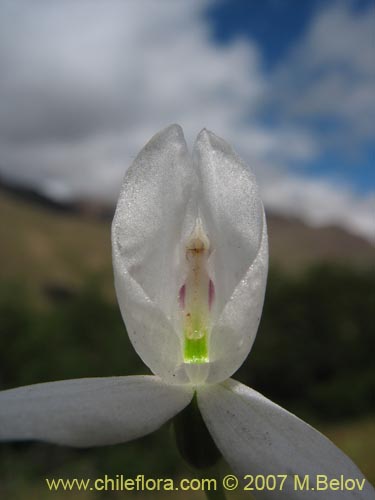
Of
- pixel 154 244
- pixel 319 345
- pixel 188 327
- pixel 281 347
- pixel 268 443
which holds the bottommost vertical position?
pixel 268 443

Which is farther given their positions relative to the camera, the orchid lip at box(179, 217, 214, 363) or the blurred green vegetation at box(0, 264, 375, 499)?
the blurred green vegetation at box(0, 264, 375, 499)

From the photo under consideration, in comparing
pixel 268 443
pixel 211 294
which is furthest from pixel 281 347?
pixel 268 443

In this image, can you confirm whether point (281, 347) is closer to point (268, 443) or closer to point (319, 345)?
point (319, 345)

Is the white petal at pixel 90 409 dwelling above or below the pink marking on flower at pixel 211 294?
below

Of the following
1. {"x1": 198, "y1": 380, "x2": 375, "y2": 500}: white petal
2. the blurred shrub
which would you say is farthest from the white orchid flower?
the blurred shrub

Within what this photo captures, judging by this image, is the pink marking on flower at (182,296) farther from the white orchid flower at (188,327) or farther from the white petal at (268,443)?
the white petal at (268,443)

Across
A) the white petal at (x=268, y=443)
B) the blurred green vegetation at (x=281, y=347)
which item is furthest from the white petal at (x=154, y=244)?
the blurred green vegetation at (x=281, y=347)

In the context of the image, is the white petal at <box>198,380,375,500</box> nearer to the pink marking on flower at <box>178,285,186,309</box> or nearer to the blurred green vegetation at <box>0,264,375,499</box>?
the pink marking on flower at <box>178,285,186,309</box>
